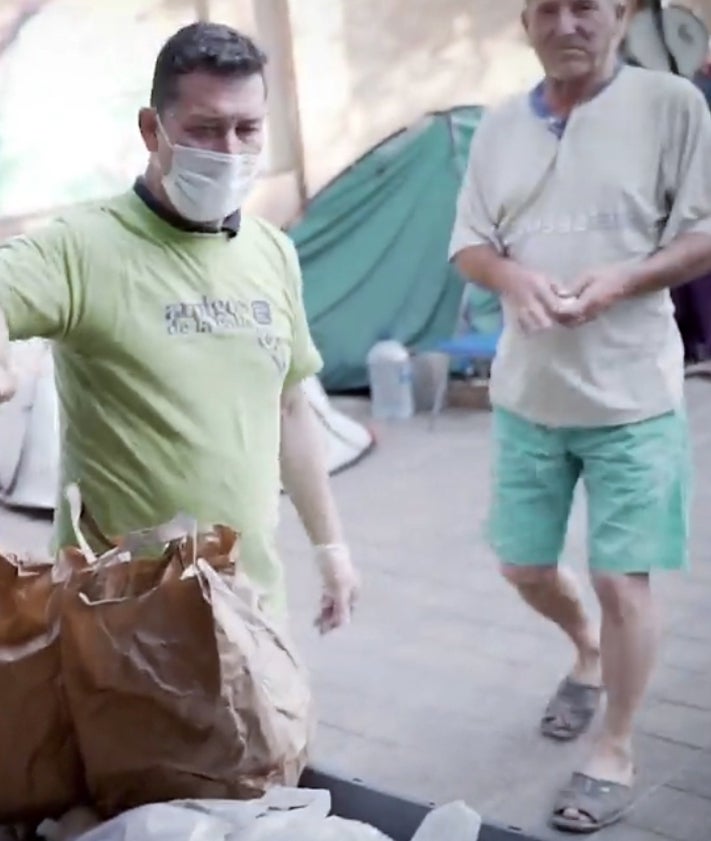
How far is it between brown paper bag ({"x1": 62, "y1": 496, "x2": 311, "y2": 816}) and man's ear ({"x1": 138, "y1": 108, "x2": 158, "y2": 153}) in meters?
0.73

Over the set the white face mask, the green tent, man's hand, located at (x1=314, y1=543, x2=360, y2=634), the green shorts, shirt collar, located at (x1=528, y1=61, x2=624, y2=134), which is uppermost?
the white face mask

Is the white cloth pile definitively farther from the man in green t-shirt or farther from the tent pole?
the tent pole

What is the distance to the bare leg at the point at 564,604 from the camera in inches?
97.3

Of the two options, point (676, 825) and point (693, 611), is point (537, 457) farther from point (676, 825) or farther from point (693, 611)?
point (693, 611)

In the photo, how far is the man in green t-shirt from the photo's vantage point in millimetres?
1573

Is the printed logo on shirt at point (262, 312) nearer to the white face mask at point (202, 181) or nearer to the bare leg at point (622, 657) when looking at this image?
the white face mask at point (202, 181)

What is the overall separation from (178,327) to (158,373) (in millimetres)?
60

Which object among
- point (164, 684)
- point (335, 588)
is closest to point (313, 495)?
point (335, 588)

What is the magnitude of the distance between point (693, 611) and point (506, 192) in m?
1.40

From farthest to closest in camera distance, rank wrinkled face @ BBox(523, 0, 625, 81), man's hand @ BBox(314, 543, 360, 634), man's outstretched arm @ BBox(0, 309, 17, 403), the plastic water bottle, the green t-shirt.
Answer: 1. the plastic water bottle
2. wrinkled face @ BBox(523, 0, 625, 81)
3. man's hand @ BBox(314, 543, 360, 634)
4. the green t-shirt
5. man's outstretched arm @ BBox(0, 309, 17, 403)

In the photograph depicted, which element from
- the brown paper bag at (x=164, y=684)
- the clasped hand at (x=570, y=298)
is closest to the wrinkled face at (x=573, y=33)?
the clasped hand at (x=570, y=298)

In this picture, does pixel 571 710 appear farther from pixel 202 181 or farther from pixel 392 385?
pixel 392 385

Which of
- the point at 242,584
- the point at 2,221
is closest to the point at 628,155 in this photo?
the point at 242,584

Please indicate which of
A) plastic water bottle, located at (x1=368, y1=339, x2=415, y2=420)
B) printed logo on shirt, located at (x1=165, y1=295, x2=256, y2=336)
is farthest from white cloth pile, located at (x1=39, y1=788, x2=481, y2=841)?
plastic water bottle, located at (x1=368, y1=339, x2=415, y2=420)
